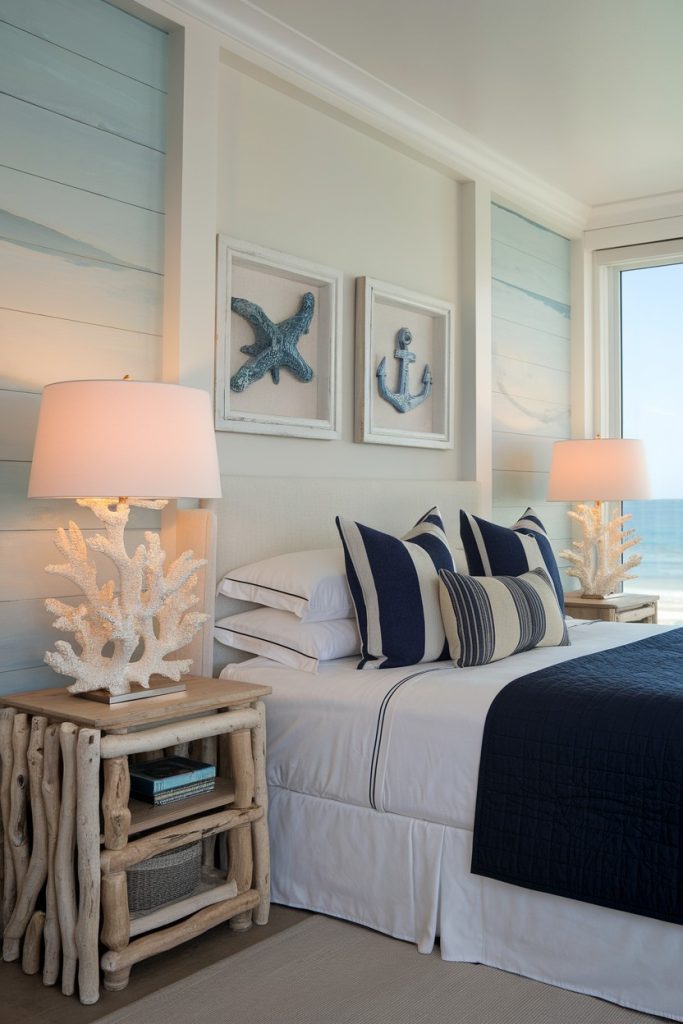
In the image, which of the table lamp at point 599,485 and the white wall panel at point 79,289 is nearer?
the white wall panel at point 79,289

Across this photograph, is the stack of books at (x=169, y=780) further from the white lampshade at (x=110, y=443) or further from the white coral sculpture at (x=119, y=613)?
the white lampshade at (x=110, y=443)

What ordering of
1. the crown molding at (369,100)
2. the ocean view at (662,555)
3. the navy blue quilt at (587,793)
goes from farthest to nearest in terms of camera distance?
the ocean view at (662,555) → the crown molding at (369,100) → the navy blue quilt at (587,793)

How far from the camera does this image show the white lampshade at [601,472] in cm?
444

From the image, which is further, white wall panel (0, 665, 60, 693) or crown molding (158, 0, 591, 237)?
crown molding (158, 0, 591, 237)

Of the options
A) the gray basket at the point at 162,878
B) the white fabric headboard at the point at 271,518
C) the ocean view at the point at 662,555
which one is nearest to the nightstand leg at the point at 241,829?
the gray basket at the point at 162,878

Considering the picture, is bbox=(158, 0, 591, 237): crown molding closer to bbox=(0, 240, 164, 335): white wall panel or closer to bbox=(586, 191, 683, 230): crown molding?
bbox=(586, 191, 683, 230): crown molding

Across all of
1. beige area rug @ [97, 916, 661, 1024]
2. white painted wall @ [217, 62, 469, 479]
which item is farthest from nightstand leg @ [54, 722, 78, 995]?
white painted wall @ [217, 62, 469, 479]

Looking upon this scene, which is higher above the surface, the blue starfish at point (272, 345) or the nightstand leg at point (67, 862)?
the blue starfish at point (272, 345)

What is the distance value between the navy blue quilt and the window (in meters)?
2.80

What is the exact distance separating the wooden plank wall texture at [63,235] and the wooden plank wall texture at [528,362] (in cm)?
212

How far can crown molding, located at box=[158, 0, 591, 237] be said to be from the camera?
304cm

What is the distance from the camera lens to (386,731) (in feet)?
7.92

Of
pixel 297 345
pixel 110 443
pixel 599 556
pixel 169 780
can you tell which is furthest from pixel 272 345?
pixel 599 556

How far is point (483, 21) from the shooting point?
3.15m
